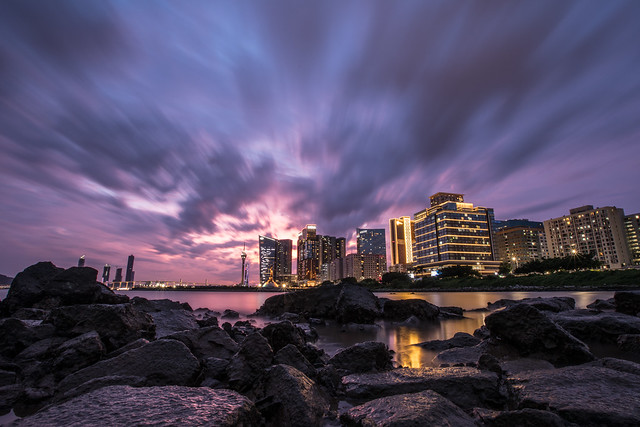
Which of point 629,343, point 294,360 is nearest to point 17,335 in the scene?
point 294,360

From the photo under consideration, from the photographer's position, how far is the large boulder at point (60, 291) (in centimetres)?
1698

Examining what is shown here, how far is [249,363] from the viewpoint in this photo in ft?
25.6

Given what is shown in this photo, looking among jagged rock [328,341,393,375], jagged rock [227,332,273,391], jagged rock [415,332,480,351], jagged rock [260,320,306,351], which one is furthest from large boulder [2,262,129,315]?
jagged rock [415,332,480,351]

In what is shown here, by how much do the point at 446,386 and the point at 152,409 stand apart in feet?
19.0

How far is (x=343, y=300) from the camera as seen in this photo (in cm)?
2520

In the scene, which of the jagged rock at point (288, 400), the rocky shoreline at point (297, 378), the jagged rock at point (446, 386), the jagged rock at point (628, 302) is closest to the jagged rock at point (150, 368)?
the rocky shoreline at point (297, 378)

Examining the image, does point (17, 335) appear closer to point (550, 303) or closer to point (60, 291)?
point (60, 291)

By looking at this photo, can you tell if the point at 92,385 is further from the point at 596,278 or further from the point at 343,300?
the point at 596,278

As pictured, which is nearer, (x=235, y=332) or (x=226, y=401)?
(x=226, y=401)

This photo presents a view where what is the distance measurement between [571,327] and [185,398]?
1675 centimetres

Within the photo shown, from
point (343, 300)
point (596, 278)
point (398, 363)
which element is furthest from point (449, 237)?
point (398, 363)

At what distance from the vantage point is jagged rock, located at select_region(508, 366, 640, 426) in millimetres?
4723

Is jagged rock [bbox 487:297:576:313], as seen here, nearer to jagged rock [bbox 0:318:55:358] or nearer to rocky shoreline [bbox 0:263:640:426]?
rocky shoreline [bbox 0:263:640:426]

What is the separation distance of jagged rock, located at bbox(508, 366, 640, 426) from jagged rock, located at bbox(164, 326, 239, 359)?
27.4 feet
